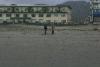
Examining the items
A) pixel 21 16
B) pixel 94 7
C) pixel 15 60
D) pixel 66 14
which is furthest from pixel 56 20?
pixel 15 60

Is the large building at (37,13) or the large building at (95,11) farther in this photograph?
the large building at (37,13)

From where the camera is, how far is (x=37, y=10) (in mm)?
114375

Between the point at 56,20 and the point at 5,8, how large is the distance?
54.3ft

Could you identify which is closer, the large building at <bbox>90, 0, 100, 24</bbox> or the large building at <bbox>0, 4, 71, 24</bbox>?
the large building at <bbox>90, 0, 100, 24</bbox>

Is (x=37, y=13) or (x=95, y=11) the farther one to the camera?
(x=37, y=13)

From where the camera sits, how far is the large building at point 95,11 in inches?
3553

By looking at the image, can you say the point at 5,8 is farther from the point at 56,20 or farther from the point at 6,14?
the point at 56,20

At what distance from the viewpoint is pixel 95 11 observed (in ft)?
304

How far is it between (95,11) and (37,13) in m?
27.0

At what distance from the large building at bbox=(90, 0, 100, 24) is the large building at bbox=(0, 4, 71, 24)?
1834cm

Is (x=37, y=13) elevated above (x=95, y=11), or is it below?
below

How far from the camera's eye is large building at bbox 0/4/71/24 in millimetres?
113938

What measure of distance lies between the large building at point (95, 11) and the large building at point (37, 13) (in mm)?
18339

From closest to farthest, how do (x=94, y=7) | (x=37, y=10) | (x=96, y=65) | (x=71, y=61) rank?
(x=96, y=65) < (x=71, y=61) < (x=94, y=7) < (x=37, y=10)
